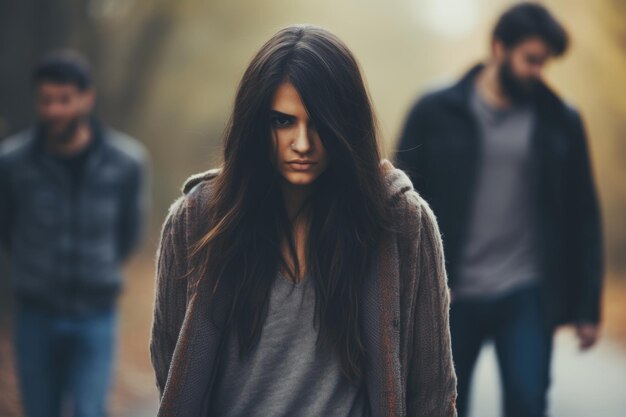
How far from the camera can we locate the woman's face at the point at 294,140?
9.50ft

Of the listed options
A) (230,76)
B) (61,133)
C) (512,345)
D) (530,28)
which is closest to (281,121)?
(512,345)

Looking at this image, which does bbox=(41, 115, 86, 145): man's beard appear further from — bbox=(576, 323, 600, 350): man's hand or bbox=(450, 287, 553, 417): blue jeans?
bbox=(576, 323, 600, 350): man's hand

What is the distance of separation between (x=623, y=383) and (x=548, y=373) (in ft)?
14.9

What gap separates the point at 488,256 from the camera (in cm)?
524

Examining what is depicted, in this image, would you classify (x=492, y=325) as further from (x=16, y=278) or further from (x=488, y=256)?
(x=16, y=278)

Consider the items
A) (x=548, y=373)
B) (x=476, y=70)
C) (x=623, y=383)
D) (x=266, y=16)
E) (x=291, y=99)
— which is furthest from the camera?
(x=266, y=16)

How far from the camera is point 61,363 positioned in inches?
232

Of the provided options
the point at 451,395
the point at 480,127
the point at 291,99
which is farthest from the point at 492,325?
the point at 291,99

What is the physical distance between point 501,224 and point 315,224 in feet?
7.65

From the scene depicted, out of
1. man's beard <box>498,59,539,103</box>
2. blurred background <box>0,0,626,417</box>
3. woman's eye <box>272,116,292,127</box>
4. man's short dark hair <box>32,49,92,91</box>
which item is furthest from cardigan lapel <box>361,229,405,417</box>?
blurred background <box>0,0,626,417</box>

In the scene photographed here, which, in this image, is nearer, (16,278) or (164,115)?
(16,278)

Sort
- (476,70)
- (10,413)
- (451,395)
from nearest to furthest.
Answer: (451,395) < (476,70) < (10,413)

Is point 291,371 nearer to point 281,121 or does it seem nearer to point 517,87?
point 281,121

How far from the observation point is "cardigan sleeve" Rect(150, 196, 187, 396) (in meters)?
3.10
